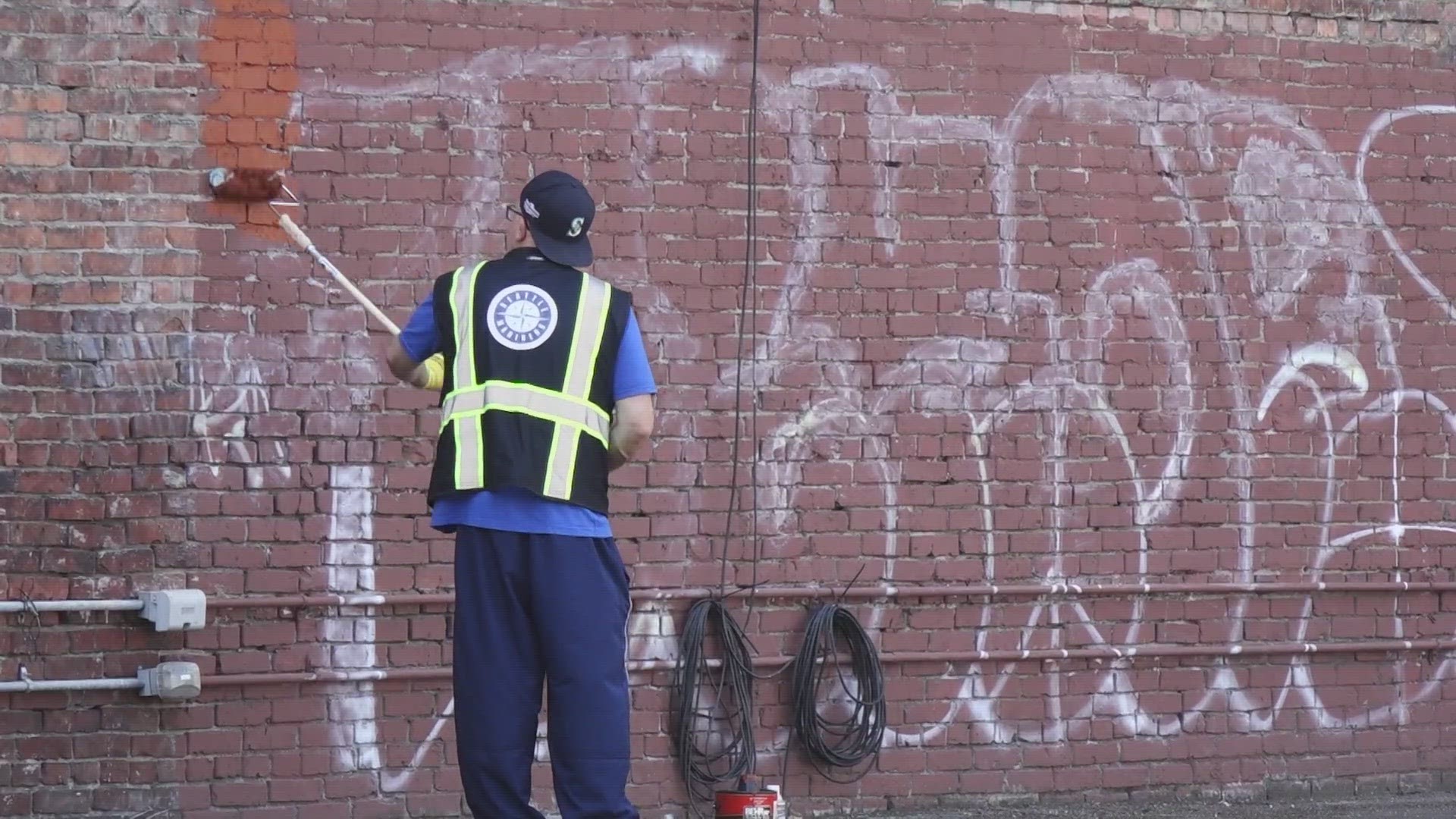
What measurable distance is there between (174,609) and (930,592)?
2.77 m

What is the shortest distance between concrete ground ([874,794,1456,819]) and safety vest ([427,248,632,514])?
2.56 meters

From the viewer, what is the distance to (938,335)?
22.7ft

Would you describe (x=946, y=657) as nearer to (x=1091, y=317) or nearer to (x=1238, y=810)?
(x=1238, y=810)

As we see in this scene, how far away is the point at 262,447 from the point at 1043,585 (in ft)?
9.85

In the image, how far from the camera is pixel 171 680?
19.6 feet

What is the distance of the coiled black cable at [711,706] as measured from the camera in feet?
21.4

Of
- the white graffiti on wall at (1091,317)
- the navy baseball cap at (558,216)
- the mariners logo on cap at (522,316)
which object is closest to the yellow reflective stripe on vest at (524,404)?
the mariners logo on cap at (522,316)

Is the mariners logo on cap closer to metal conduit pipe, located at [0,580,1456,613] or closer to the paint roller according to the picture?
the paint roller

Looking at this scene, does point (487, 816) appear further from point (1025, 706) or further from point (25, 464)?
point (1025, 706)

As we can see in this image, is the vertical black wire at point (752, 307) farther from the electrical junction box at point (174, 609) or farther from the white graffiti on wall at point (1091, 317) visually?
the electrical junction box at point (174, 609)

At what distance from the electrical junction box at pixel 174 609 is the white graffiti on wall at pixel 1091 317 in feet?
4.89

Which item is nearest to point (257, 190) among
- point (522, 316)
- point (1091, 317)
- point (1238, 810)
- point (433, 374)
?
point (433, 374)

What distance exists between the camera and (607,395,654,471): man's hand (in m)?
4.99

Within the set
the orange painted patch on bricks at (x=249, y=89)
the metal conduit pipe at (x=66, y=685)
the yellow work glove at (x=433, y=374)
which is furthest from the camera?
the orange painted patch on bricks at (x=249, y=89)
